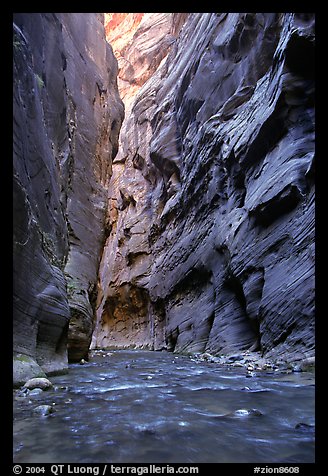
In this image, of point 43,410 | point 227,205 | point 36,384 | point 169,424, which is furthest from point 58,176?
point 169,424

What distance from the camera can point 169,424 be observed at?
137 inches

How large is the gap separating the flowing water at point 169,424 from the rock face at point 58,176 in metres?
1.76

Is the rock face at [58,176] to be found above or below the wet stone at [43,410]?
above

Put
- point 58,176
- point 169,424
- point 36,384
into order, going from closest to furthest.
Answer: point 169,424 → point 36,384 → point 58,176

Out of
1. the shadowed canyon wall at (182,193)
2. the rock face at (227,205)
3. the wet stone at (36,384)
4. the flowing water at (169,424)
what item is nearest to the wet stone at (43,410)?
the flowing water at (169,424)

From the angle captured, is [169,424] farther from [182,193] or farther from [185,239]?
[182,193]

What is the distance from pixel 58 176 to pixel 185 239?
9246 millimetres

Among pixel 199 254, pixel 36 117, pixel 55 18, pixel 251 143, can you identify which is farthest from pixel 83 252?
pixel 55 18

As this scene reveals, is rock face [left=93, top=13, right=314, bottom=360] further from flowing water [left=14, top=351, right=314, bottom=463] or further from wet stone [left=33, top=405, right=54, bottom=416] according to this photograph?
wet stone [left=33, top=405, right=54, bottom=416]

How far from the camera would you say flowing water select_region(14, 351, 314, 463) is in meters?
2.65

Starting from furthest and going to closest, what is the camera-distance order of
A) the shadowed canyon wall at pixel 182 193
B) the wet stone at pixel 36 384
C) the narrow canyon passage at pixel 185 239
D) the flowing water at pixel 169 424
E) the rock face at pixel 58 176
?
1. the shadowed canyon wall at pixel 182 193
2. the rock face at pixel 58 176
3. the wet stone at pixel 36 384
4. the narrow canyon passage at pixel 185 239
5. the flowing water at pixel 169 424

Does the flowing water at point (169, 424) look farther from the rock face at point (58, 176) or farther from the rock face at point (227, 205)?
the rock face at point (227, 205)

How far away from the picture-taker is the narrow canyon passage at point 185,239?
4234mm

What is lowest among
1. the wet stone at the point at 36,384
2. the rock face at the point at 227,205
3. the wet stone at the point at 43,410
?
the wet stone at the point at 36,384
